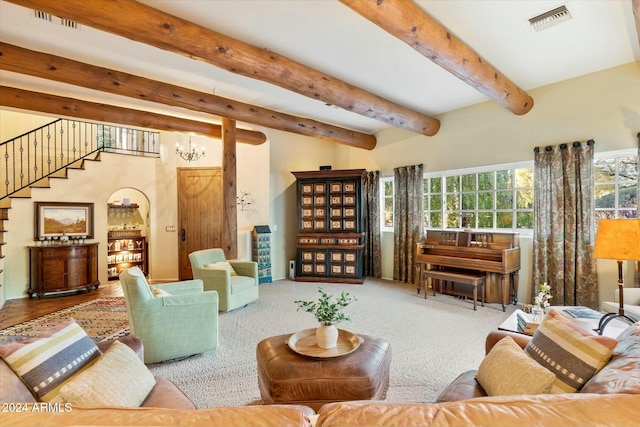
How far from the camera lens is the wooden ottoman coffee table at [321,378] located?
1.81 metres

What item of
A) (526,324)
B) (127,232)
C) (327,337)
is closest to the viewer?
(327,337)

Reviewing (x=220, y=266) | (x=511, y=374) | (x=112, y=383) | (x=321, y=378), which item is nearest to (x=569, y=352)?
(x=511, y=374)

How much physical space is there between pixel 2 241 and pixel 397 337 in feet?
20.4

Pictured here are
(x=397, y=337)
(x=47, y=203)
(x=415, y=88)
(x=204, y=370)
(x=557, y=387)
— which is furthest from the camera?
(x=47, y=203)

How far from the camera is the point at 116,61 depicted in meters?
3.63

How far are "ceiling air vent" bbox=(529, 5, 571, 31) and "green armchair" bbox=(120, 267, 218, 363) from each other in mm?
3898

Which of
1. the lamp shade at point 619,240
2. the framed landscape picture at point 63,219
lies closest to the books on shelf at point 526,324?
the lamp shade at point 619,240

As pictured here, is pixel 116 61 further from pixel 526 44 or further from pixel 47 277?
pixel 526 44

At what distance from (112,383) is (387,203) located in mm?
5918

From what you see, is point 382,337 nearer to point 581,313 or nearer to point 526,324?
point 526,324

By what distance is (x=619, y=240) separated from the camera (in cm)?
205

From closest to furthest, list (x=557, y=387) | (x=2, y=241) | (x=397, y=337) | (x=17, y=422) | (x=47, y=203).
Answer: (x=17, y=422), (x=557, y=387), (x=397, y=337), (x=2, y=241), (x=47, y=203)

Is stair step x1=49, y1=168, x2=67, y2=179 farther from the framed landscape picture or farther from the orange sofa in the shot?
the orange sofa

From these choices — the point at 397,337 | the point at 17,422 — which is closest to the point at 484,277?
the point at 397,337
